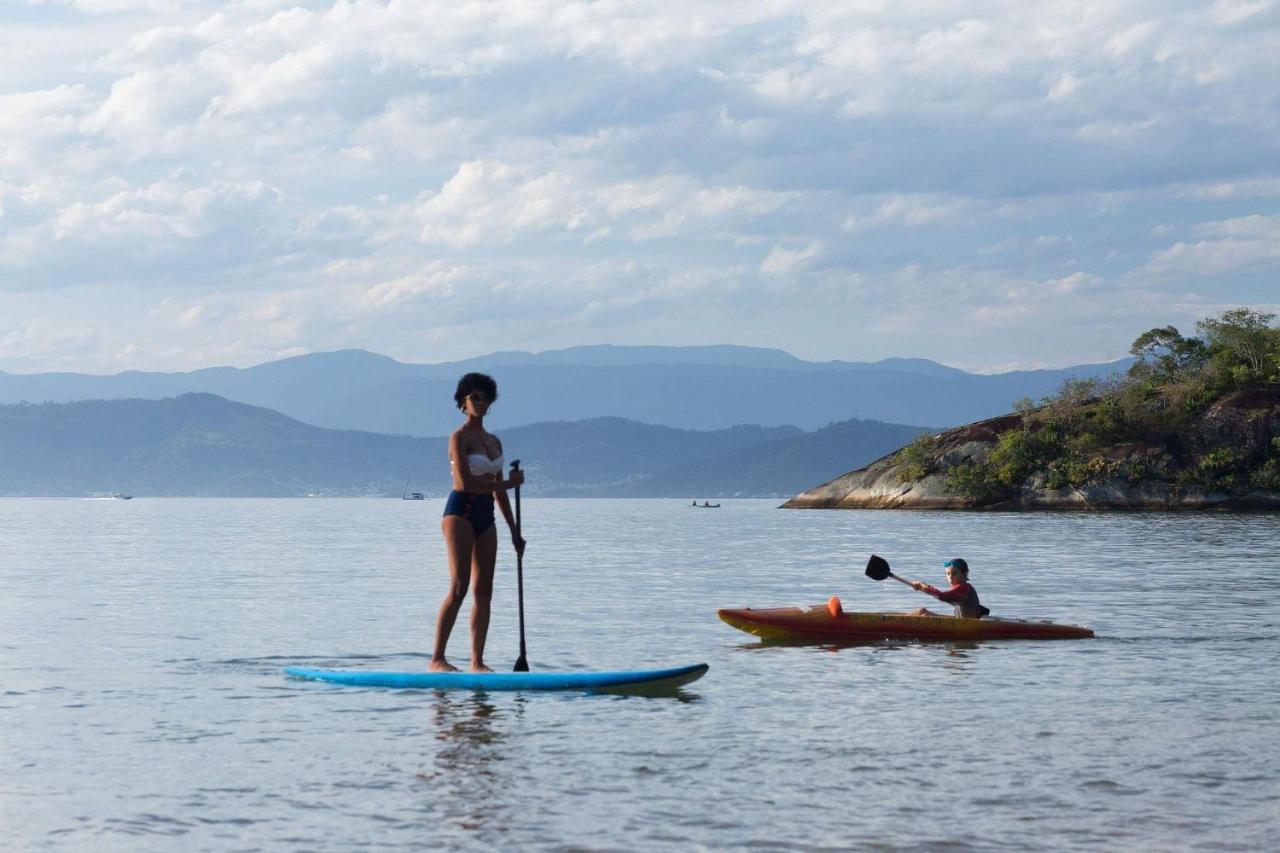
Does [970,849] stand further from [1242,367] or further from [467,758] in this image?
[1242,367]

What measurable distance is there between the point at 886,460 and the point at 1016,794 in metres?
109

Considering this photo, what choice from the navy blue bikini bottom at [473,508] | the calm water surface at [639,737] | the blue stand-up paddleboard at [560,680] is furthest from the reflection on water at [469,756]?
the navy blue bikini bottom at [473,508]

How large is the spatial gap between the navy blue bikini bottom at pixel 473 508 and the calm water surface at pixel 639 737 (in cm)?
179

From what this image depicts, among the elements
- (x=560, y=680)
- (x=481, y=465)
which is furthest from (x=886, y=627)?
(x=481, y=465)

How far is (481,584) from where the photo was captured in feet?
49.2

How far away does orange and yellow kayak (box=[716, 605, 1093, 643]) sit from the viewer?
840 inches

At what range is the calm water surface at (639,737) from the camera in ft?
31.9

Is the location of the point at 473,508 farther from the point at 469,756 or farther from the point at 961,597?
the point at 961,597

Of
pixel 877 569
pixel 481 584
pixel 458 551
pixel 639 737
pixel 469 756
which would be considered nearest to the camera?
pixel 469 756

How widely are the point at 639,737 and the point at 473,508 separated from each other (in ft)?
9.86

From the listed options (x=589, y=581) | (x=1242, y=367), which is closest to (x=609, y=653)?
(x=589, y=581)

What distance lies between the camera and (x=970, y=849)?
9047mm

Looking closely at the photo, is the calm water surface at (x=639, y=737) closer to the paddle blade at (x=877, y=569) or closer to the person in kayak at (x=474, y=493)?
the person in kayak at (x=474, y=493)

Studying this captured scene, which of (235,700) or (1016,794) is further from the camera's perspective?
(235,700)
